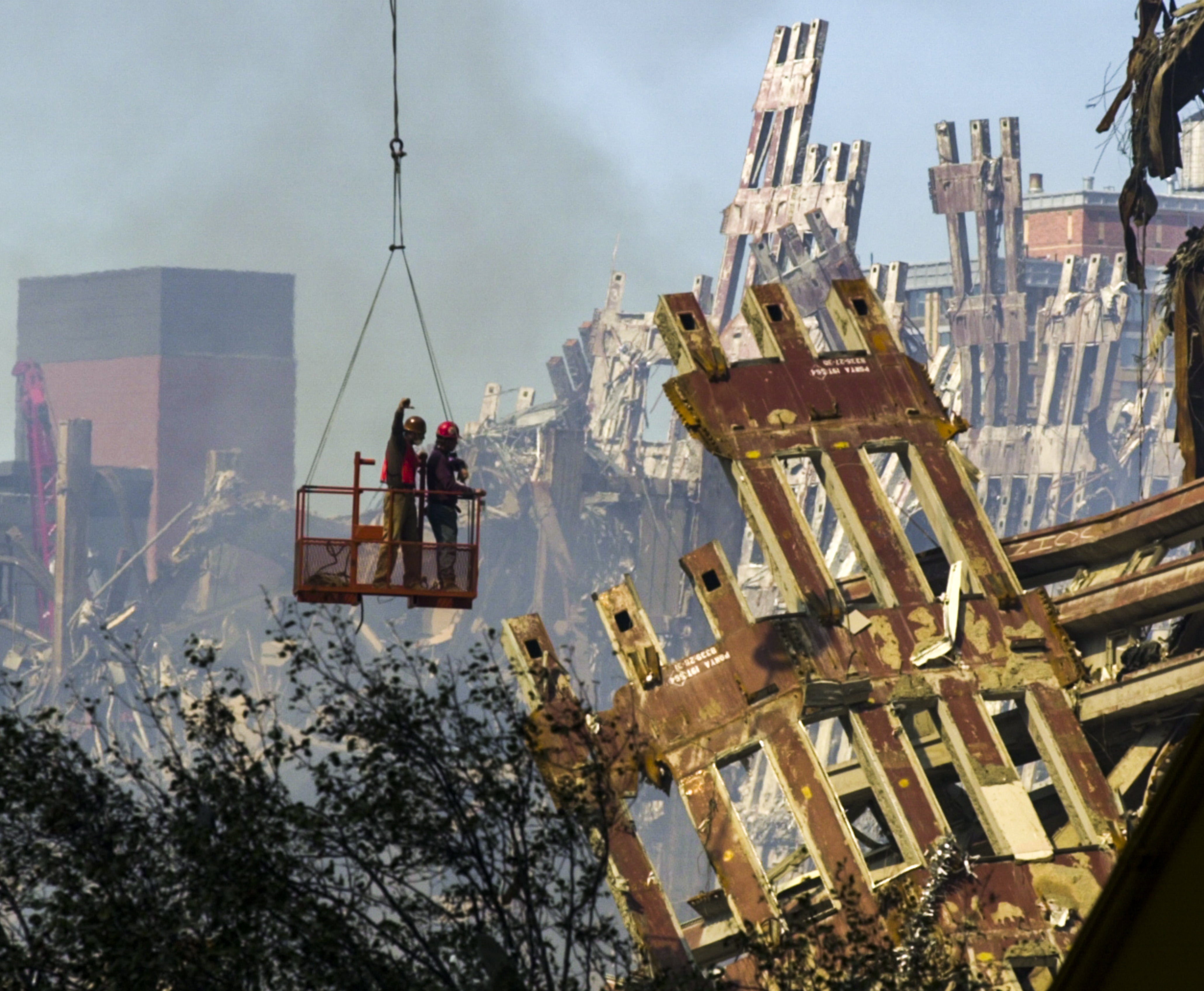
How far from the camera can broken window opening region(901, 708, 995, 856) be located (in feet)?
83.4

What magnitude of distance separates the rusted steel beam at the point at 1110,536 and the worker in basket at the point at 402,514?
8.58m

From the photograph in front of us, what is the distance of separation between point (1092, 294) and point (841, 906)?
94.9 m

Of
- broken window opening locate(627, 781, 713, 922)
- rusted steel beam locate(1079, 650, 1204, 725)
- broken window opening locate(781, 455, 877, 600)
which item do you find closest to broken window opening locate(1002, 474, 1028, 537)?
broken window opening locate(781, 455, 877, 600)

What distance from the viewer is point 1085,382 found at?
112500 millimetres

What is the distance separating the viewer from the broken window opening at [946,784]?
83.4 ft

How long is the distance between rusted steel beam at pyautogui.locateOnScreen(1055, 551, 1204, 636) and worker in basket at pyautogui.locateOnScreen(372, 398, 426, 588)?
29.4ft

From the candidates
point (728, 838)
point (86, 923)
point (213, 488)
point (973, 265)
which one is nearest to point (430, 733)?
point (86, 923)

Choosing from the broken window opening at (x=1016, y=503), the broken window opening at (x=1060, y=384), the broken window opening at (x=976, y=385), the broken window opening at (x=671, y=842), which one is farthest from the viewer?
the broken window opening at (x=671, y=842)

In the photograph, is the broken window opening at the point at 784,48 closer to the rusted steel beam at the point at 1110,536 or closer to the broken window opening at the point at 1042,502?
the broken window opening at the point at 1042,502

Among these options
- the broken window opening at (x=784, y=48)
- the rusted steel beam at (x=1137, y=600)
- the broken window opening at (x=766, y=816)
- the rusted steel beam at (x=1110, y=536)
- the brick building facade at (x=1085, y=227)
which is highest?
the brick building facade at (x=1085, y=227)

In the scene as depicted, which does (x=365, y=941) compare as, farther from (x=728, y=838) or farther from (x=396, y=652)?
(x=396, y=652)

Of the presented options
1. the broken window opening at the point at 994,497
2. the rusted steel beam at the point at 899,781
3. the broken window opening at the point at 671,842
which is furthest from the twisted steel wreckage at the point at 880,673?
the broken window opening at the point at 671,842

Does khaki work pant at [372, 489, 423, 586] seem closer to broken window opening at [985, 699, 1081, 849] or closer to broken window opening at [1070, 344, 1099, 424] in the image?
broken window opening at [985, 699, 1081, 849]

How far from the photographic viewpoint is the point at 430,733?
15.5 metres
